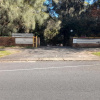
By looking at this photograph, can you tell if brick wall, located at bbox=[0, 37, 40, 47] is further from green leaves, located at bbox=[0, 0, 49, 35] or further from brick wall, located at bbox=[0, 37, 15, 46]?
green leaves, located at bbox=[0, 0, 49, 35]

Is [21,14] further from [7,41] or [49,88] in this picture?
[49,88]

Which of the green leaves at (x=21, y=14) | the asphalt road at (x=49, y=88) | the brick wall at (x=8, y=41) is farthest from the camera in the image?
the brick wall at (x=8, y=41)

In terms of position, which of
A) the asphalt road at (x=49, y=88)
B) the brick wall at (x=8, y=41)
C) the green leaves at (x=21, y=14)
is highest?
the green leaves at (x=21, y=14)

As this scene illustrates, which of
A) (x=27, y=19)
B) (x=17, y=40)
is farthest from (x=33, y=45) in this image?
(x=27, y=19)

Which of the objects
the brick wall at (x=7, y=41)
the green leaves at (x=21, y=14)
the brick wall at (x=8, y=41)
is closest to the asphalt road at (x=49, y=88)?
the brick wall at (x=8, y=41)

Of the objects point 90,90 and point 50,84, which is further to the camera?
point 50,84

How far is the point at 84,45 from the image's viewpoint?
18.7 meters

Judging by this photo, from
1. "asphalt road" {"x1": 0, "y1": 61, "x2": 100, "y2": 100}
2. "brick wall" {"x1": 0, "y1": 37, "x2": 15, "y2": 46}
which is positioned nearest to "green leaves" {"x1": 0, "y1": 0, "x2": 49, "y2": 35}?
"brick wall" {"x1": 0, "y1": 37, "x2": 15, "y2": 46}

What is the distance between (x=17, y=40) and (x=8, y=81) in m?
15.1

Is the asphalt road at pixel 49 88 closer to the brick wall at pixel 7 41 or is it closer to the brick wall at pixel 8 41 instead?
the brick wall at pixel 8 41

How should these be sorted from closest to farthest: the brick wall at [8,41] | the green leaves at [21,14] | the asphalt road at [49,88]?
the asphalt road at [49,88] → the green leaves at [21,14] → the brick wall at [8,41]

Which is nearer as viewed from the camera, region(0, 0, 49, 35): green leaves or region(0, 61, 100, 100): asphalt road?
region(0, 61, 100, 100): asphalt road

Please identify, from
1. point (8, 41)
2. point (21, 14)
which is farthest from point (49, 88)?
point (21, 14)

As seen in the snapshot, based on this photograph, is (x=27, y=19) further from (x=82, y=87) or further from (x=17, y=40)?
(x=82, y=87)
